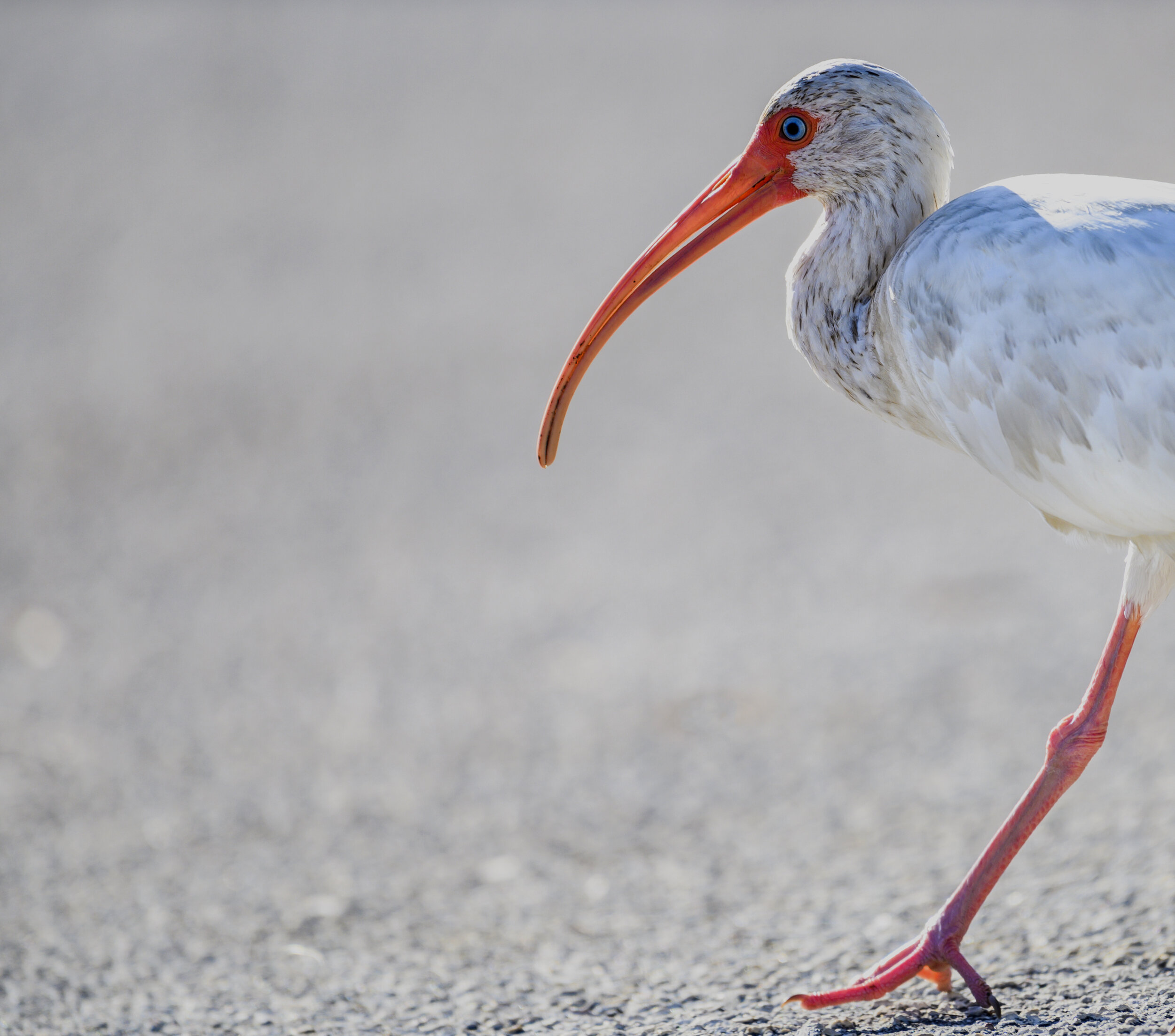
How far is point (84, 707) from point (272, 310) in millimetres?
5733

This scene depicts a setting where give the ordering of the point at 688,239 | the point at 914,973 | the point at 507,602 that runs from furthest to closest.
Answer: the point at 507,602
the point at 688,239
the point at 914,973

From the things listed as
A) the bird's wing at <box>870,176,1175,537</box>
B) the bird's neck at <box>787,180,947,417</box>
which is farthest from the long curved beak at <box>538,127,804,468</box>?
the bird's wing at <box>870,176,1175,537</box>

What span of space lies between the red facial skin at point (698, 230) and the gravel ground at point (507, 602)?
5.60 feet

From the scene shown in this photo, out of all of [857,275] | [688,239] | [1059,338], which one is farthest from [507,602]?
[1059,338]

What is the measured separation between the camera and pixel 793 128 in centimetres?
334

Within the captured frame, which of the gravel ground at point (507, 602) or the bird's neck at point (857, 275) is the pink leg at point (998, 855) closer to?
the gravel ground at point (507, 602)

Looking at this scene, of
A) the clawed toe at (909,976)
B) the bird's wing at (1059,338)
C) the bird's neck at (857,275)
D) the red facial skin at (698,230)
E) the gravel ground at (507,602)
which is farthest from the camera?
the gravel ground at (507,602)

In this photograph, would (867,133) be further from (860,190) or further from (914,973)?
(914,973)

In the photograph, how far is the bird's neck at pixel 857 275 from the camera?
10.7 ft

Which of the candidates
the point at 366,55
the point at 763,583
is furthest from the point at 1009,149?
the point at 366,55

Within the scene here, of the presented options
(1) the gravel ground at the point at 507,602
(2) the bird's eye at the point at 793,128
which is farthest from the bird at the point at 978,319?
(1) the gravel ground at the point at 507,602

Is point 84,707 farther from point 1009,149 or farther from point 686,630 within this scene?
point 1009,149

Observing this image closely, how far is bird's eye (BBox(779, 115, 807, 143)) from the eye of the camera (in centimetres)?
333

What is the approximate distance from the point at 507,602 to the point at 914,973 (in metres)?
4.46
